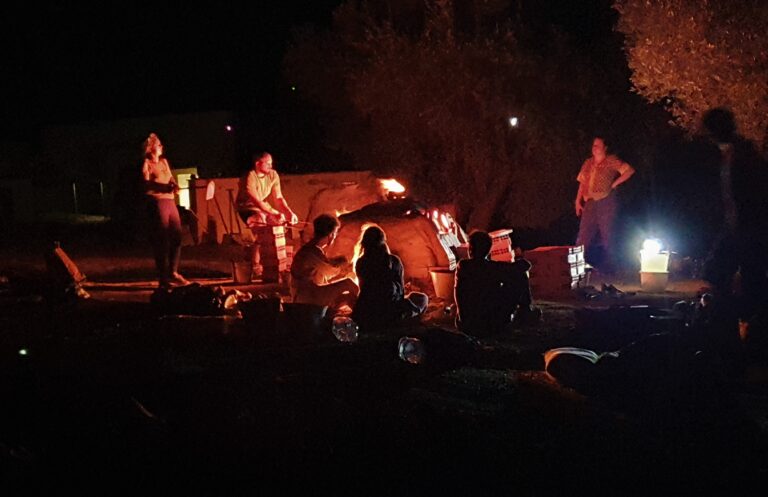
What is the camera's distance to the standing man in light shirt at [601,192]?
11977 mm

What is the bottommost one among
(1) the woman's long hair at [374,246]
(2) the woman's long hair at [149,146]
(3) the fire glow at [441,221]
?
(1) the woman's long hair at [374,246]

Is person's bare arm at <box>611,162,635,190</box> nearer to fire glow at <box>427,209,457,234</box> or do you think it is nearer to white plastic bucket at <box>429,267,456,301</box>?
fire glow at <box>427,209,457,234</box>

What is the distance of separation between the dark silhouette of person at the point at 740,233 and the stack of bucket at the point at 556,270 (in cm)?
276

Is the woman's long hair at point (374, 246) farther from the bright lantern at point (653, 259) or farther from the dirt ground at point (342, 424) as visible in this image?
the bright lantern at point (653, 259)

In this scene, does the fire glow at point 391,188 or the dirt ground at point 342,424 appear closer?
the dirt ground at point 342,424

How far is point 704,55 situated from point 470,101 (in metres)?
5.51

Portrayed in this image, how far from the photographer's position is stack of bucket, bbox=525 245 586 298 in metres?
10.7

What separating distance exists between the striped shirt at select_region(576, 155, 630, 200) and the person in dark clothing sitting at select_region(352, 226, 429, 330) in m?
4.49

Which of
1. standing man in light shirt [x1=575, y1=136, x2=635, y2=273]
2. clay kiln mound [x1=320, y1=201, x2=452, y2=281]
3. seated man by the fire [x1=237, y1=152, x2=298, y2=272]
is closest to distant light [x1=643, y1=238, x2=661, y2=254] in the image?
standing man in light shirt [x1=575, y1=136, x2=635, y2=273]

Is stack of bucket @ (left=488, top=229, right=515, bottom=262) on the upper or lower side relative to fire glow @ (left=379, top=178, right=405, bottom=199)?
lower

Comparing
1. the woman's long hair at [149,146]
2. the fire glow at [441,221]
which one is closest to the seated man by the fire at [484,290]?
the fire glow at [441,221]

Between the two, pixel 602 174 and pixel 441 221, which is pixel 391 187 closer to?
pixel 441 221

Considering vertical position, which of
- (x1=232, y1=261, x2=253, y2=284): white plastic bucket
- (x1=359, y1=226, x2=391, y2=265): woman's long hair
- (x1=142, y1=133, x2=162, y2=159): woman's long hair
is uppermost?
(x1=142, y1=133, x2=162, y2=159): woman's long hair

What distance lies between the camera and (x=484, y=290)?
8305 millimetres
